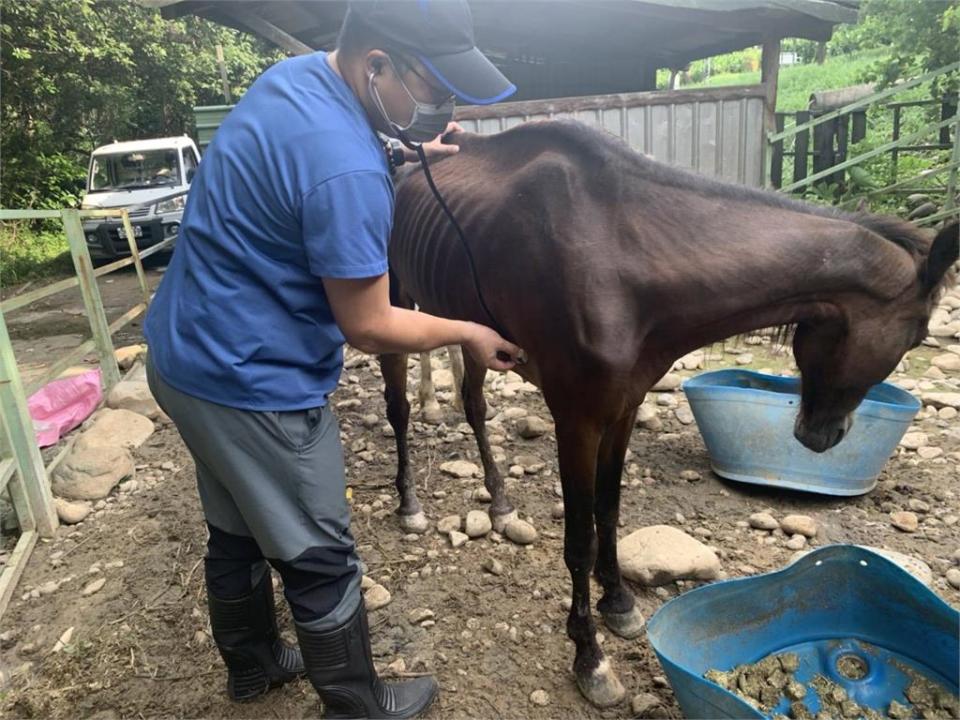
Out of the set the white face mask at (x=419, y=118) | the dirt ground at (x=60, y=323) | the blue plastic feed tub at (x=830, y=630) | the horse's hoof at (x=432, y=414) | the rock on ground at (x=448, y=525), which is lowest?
the dirt ground at (x=60, y=323)

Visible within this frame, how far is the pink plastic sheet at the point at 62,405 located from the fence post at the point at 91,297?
131mm

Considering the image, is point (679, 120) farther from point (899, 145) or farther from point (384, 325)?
point (384, 325)

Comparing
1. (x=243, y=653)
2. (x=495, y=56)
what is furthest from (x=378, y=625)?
(x=495, y=56)

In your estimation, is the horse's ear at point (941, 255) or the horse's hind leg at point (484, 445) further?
the horse's hind leg at point (484, 445)

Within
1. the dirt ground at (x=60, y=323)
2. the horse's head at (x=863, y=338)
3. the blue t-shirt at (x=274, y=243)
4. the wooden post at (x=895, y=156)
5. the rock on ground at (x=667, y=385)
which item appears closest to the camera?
the blue t-shirt at (x=274, y=243)

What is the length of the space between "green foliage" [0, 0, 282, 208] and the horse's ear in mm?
14767

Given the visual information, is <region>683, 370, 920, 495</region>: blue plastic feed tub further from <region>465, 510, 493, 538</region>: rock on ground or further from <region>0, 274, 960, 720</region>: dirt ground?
<region>465, 510, 493, 538</region>: rock on ground

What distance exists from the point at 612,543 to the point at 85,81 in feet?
57.3

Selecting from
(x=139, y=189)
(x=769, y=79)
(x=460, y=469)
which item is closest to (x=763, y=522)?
(x=460, y=469)

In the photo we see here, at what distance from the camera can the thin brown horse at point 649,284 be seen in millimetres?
2045

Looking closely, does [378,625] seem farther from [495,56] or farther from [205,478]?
[495,56]

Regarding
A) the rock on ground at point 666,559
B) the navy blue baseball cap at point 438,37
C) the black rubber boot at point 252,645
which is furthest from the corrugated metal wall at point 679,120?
the black rubber boot at point 252,645

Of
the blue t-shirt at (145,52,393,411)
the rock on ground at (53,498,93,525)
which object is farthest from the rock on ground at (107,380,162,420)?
the blue t-shirt at (145,52,393,411)

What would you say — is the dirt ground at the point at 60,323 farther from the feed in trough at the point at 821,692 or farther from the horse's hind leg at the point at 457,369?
the feed in trough at the point at 821,692
